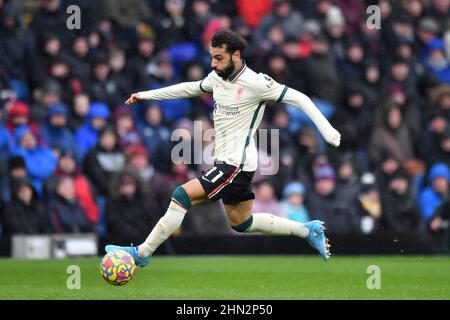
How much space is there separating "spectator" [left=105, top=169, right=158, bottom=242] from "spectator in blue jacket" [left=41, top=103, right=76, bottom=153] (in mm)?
907

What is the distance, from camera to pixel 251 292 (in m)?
10.8

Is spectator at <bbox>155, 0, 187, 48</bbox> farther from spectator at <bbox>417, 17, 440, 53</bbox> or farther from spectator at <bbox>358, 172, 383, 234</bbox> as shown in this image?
spectator at <bbox>417, 17, 440, 53</bbox>

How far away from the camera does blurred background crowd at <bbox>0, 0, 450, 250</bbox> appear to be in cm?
1572

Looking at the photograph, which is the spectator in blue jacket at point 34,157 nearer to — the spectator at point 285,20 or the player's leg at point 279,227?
the spectator at point 285,20

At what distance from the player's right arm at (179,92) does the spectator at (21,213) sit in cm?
455

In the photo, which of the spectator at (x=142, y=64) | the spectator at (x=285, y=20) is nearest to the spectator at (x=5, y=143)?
the spectator at (x=142, y=64)

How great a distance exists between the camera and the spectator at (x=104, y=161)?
16.0 metres

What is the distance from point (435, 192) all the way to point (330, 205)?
5.31 ft

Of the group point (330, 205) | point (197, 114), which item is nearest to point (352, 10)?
point (197, 114)

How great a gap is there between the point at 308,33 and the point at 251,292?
323 inches

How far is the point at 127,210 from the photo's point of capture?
15.7m

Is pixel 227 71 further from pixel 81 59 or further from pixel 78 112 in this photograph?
pixel 81 59
